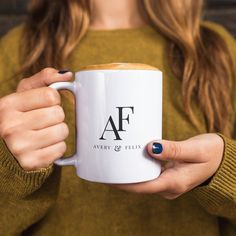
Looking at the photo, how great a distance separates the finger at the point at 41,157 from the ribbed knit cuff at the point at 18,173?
0.03 m

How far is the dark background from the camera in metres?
1.08

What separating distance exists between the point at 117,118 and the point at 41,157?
0.12 m

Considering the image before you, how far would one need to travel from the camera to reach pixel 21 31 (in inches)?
36.7

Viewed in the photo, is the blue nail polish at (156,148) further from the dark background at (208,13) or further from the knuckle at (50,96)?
the dark background at (208,13)

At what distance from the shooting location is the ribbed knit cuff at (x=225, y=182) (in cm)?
58

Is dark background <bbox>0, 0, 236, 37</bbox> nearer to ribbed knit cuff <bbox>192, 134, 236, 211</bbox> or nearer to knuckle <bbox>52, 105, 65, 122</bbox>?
ribbed knit cuff <bbox>192, 134, 236, 211</bbox>

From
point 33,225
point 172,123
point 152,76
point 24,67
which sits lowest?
point 33,225

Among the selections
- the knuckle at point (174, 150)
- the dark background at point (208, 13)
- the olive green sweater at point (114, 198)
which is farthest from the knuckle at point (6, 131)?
the dark background at point (208, 13)

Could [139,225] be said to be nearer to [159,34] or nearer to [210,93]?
[210,93]

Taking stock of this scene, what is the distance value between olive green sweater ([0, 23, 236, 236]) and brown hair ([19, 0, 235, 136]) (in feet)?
0.08

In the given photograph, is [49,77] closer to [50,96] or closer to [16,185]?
[50,96]

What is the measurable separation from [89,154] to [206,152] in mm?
179

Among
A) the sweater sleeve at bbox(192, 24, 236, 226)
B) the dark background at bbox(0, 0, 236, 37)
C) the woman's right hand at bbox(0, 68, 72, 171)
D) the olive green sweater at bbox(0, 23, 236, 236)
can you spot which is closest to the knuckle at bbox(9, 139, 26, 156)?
the woman's right hand at bbox(0, 68, 72, 171)

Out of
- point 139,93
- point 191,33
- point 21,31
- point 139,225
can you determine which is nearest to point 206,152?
point 139,93
